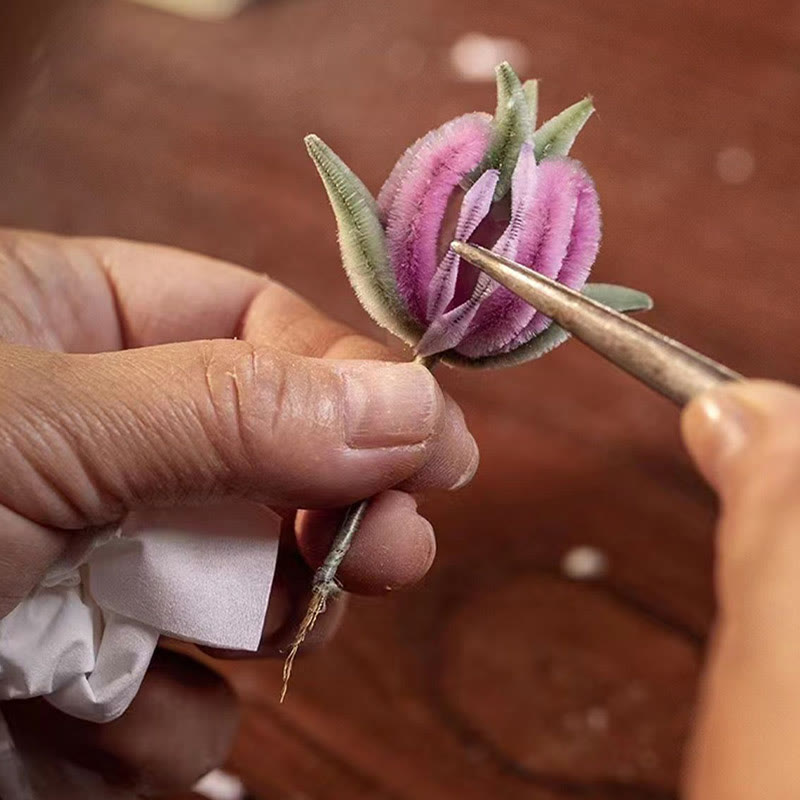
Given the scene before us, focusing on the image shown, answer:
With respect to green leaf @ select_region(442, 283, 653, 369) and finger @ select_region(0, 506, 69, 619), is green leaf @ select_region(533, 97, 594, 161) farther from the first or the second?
finger @ select_region(0, 506, 69, 619)

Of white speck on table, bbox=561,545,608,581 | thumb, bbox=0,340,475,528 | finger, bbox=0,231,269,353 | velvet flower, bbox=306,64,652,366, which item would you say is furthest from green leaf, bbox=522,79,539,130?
white speck on table, bbox=561,545,608,581

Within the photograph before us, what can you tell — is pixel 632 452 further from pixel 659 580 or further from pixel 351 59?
pixel 351 59

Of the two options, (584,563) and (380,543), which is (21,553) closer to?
(380,543)

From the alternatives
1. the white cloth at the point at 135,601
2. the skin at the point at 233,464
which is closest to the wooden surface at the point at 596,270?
the skin at the point at 233,464

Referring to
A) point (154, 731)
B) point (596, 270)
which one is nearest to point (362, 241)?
point (154, 731)

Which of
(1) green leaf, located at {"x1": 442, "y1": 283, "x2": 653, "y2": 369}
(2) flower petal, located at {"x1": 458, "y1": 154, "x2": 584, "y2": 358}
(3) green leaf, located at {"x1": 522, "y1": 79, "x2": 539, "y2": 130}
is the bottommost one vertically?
(1) green leaf, located at {"x1": 442, "y1": 283, "x2": 653, "y2": 369}
